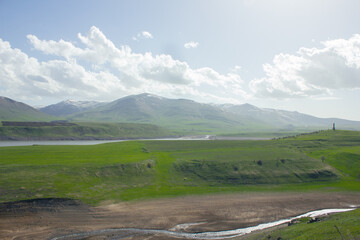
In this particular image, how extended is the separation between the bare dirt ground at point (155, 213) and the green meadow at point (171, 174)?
126 inches

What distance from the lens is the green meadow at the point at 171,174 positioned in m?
55.0

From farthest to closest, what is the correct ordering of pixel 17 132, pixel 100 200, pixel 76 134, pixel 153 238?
1. pixel 76 134
2. pixel 17 132
3. pixel 100 200
4. pixel 153 238

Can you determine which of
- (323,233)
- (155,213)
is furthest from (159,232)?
(323,233)

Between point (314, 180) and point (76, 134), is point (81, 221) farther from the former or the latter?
point (76, 134)

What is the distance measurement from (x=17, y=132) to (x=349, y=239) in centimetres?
20235

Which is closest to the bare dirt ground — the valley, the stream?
the valley

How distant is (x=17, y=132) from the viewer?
17512 cm

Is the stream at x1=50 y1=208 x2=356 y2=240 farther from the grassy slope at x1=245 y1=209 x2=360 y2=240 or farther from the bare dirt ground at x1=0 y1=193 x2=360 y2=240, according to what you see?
the grassy slope at x1=245 y1=209 x2=360 y2=240

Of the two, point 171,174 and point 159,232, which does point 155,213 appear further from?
point 171,174

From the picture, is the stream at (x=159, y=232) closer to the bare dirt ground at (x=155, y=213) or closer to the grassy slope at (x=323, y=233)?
the bare dirt ground at (x=155, y=213)

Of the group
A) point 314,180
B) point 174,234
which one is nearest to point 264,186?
point 314,180

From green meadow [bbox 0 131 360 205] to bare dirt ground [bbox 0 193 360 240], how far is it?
3.21 m

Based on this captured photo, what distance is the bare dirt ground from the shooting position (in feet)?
137

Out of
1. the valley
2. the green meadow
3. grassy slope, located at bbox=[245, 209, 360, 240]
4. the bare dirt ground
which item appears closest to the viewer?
grassy slope, located at bbox=[245, 209, 360, 240]
